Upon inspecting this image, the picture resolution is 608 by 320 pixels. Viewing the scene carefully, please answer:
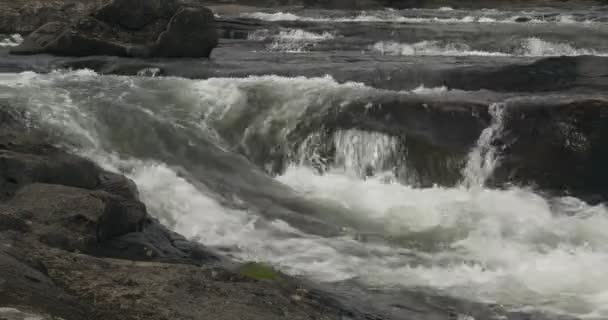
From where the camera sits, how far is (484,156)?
10.6 meters

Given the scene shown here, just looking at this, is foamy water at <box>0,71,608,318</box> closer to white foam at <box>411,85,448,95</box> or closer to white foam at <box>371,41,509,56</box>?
white foam at <box>411,85,448,95</box>

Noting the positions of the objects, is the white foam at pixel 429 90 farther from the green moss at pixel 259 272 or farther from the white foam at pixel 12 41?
the white foam at pixel 12 41

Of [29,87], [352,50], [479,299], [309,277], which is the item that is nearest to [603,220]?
[479,299]

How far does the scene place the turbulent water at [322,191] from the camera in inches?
283

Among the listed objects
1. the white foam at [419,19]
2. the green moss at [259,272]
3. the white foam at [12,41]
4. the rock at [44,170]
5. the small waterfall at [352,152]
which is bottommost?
the green moss at [259,272]

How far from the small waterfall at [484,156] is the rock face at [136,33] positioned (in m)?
8.52

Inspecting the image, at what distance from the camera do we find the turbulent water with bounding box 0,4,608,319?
283 inches

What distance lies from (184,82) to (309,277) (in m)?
7.44

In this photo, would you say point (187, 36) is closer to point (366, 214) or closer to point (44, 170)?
point (366, 214)

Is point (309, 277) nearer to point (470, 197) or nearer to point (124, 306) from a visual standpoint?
point (124, 306)

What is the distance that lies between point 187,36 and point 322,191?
332 inches

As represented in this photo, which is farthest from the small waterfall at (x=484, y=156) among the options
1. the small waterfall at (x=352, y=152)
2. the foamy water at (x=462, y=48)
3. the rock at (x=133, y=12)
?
the foamy water at (x=462, y=48)

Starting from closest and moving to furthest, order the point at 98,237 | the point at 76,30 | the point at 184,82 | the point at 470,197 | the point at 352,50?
1. the point at 98,237
2. the point at 470,197
3. the point at 184,82
4. the point at 76,30
5. the point at 352,50

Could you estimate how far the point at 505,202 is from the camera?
9.73 meters
